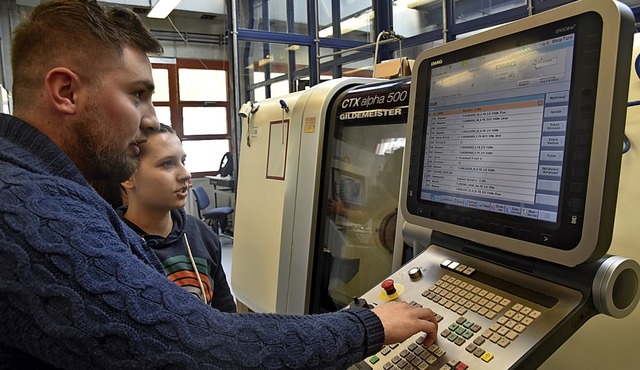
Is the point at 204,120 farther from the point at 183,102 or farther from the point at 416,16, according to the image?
the point at 416,16

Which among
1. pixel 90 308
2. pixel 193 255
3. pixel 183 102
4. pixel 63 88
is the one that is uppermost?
pixel 183 102

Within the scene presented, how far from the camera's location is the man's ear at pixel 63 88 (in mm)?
770

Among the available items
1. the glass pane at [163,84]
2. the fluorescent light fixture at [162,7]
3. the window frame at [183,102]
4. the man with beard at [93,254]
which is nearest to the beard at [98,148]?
the man with beard at [93,254]

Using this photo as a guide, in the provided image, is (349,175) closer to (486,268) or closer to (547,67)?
(486,268)

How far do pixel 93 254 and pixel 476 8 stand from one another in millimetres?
4818

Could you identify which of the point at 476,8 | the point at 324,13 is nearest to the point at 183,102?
the point at 324,13

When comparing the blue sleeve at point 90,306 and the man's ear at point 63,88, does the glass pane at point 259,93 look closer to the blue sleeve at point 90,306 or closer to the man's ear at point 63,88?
the man's ear at point 63,88

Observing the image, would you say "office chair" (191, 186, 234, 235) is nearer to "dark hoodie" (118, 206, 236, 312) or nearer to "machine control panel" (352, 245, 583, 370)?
"dark hoodie" (118, 206, 236, 312)

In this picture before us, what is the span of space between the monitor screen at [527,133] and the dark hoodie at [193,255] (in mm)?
844

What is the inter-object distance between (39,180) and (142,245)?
260mm

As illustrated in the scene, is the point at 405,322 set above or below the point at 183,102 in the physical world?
below

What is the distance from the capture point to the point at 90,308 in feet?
1.84

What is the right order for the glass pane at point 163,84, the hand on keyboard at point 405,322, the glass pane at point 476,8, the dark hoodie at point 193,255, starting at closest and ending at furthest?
the hand on keyboard at point 405,322 < the dark hoodie at point 193,255 < the glass pane at point 476,8 < the glass pane at point 163,84

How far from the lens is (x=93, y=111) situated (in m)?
0.80
